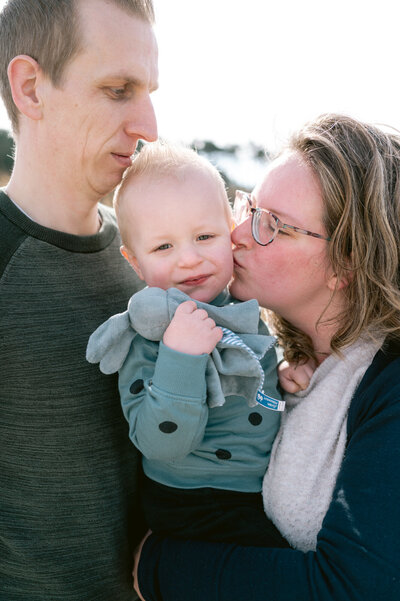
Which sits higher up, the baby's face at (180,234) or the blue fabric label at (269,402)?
the baby's face at (180,234)

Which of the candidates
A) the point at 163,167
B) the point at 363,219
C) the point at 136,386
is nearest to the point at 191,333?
the point at 136,386

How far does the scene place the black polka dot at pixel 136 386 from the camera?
1720 mm

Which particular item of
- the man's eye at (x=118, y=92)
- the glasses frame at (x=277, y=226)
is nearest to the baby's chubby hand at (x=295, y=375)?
the glasses frame at (x=277, y=226)

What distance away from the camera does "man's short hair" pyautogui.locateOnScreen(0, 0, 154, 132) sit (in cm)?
194

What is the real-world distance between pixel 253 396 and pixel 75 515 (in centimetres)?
77

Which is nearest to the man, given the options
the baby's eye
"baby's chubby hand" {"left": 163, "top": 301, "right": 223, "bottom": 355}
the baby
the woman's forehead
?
the baby

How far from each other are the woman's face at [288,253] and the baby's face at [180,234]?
6.1 inches

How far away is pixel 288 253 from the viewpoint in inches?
80.9

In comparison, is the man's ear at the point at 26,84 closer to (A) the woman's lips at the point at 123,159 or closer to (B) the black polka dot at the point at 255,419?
(A) the woman's lips at the point at 123,159

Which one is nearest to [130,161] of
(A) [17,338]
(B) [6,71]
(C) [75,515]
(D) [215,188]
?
(D) [215,188]

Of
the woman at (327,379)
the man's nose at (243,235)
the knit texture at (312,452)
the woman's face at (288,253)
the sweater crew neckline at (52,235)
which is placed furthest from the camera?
the man's nose at (243,235)

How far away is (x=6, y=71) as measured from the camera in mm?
2072

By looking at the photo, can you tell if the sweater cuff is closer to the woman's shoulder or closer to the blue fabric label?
the blue fabric label

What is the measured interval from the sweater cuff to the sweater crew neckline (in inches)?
26.4
